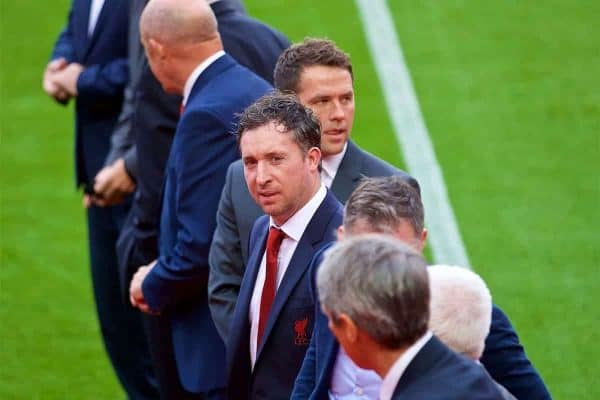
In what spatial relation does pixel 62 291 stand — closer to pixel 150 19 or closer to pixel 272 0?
pixel 150 19

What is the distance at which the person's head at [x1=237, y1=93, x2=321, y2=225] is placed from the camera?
4.71 m

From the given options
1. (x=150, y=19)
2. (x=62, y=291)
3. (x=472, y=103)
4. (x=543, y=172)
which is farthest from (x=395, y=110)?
(x=150, y=19)

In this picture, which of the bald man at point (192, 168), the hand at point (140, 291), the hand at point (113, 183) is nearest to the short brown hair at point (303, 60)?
the bald man at point (192, 168)

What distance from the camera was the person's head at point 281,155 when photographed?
4.71m

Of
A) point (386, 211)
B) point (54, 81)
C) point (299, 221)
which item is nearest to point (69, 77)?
point (54, 81)

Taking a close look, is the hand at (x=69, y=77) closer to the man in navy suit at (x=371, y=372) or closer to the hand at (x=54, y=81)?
the hand at (x=54, y=81)

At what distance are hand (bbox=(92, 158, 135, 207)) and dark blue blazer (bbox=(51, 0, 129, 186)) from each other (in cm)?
27

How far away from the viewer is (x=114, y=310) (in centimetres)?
731

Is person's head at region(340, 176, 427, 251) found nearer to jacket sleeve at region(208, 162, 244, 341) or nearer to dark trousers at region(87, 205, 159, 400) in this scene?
jacket sleeve at region(208, 162, 244, 341)

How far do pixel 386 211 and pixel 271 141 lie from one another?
2.14 feet

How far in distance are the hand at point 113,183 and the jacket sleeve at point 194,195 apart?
1185mm

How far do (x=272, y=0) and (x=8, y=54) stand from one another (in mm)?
2507

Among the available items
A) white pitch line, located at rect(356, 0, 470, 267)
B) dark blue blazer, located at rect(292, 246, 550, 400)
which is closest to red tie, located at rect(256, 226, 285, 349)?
dark blue blazer, located at rect(292, 246, 550, 400)

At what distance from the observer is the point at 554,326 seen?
312 inches
